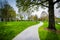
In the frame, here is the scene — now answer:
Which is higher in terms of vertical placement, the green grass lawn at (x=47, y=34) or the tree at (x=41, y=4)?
the tree at (x=41, y=4)

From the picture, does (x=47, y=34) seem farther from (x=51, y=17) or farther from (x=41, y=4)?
(x=41, y=4)

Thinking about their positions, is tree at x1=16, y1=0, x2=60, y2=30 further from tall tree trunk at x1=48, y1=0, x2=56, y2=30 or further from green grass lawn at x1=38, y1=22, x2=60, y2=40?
green grass lawn at x1=38, y1=22, x2=60, y2=40

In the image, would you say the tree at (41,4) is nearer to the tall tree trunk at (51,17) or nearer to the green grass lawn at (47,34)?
the tall tree trunk at (51,17)

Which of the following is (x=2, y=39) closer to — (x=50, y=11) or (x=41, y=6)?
(x=50, y=11)

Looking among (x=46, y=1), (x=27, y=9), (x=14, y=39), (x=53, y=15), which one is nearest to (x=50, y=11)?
(x=53, y=15)

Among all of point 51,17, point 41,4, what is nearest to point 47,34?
point 51,17

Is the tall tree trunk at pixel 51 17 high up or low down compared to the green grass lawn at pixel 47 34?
up

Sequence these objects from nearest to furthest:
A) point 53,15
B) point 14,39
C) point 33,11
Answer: point 14,39
point 53,15
point 33,11

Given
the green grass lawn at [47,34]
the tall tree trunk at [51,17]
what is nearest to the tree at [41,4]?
the tall tree trunk at [51,17]

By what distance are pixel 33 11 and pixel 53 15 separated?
55.5 inches

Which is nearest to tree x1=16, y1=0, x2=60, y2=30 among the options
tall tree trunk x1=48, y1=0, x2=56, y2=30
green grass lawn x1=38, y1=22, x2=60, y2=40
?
tall tree trunk x1=48, y1=0, x2=56, y2=30

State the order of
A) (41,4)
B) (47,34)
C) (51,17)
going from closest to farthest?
(47,34) < (51,17) < (41,4)

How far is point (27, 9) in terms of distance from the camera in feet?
29.7

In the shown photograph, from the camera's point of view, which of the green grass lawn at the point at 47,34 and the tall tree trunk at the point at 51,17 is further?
the tall tree trunk at the point at 51,17
